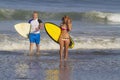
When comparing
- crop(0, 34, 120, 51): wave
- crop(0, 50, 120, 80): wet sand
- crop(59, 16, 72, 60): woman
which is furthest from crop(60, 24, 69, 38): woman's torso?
crop(0, 34, 120, 51): wave

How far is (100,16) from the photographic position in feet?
117

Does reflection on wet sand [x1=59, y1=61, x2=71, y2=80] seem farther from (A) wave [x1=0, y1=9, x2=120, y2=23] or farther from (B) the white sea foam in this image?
(A) wave [x1=0, y1=9, x2=120, y2=23]

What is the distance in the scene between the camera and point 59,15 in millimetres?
32969

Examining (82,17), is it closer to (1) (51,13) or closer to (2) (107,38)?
(1) (51,13)

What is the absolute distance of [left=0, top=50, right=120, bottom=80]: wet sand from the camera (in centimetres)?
1211

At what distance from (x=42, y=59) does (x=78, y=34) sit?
23.1 ft

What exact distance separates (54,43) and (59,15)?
Result: 13.8 meters

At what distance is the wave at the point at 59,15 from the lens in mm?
32750

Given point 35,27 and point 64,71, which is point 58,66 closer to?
point 64,71

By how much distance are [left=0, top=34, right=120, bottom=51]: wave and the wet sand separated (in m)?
1.47

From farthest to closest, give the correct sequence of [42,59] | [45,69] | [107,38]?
[107,38], [42,59], [45,69]

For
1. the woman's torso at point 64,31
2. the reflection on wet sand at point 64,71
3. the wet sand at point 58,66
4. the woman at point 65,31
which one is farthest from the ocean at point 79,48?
the woman's torso at point 64,31

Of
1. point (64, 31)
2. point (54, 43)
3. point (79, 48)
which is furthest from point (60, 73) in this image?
point (54, 43)

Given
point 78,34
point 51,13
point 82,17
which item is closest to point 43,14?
→ point 51,13
